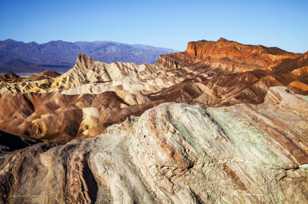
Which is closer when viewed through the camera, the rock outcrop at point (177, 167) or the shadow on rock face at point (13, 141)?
the rock outcrop at point (177, 167)

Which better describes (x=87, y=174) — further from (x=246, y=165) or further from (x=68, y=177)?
(x=246, y=165)

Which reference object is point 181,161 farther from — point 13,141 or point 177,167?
point 13,141

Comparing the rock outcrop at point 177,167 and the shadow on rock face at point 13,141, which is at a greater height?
the rock outcrop at point 177,167

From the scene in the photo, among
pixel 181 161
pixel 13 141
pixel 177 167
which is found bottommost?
pixel 13 141

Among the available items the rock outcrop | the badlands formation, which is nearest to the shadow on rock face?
the badlands formation

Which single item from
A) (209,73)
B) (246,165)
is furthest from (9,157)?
(209,73)

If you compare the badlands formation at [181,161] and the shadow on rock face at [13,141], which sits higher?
the badlands formation at [181,161]

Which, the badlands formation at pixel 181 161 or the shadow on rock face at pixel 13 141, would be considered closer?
the badlands formation at pixel 181 161

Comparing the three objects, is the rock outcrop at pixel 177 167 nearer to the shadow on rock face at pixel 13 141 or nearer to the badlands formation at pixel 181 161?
the badlands formation at pixel 181 161

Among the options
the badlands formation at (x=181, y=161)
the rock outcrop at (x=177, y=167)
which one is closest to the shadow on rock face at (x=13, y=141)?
the badlands formation at (x=181, y=161)

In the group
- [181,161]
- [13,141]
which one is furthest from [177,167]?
[13,141]

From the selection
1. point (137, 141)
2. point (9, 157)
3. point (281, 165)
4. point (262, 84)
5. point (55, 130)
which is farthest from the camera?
point (55, 130)
